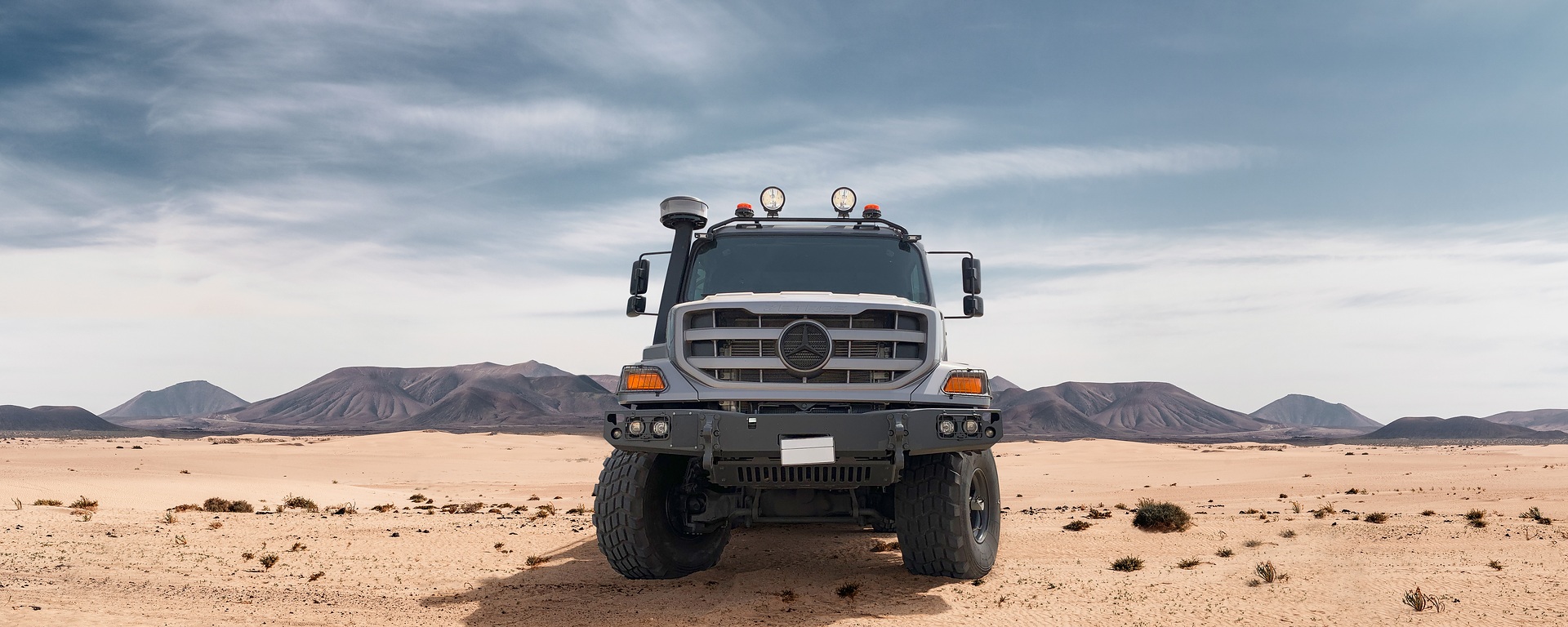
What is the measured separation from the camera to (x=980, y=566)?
8.32 meters

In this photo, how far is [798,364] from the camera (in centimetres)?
764

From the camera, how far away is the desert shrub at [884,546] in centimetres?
1065

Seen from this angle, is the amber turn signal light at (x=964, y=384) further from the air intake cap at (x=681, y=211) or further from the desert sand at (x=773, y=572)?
the air intake cap at (x=681, y=211)

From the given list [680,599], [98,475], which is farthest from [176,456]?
[680,599]

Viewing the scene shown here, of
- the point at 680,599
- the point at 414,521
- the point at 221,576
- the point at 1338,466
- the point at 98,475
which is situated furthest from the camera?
the point at 1338,466

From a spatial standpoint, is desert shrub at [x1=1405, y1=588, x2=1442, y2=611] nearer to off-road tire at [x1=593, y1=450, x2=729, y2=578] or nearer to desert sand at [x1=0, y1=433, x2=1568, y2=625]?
desert sand at [x1=0, y1=433, x2=1568, y2=625]

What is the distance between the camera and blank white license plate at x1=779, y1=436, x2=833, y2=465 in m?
7.05

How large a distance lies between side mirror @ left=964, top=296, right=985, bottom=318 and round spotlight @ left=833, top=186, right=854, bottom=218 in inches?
62.1

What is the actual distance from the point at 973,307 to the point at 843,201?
1.80 meters

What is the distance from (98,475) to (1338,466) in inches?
1594

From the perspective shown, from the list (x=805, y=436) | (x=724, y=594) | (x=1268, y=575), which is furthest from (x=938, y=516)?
(x=1268, y=575)

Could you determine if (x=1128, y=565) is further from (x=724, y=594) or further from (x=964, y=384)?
(x=724, y=594)

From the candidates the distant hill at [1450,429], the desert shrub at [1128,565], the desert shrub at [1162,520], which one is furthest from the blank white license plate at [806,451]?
the distant hill at [1450,429]

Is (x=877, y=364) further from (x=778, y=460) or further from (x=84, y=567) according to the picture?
(x=84, y=567)
